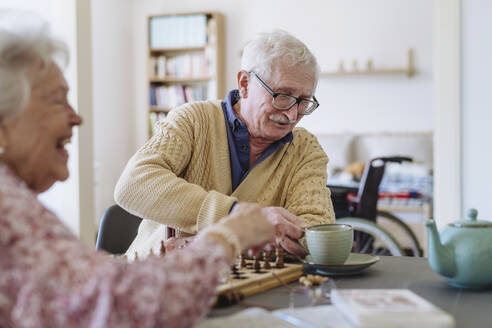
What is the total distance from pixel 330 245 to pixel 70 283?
66 centimetres

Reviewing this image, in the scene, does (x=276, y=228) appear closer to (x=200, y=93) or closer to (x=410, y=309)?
(x=410, y=309)

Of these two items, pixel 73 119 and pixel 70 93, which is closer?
pixel 73 119

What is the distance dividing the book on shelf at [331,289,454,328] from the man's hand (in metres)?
0.41

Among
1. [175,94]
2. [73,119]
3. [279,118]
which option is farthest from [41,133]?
[175,94]

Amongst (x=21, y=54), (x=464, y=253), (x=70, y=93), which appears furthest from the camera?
(x=70, y=93)

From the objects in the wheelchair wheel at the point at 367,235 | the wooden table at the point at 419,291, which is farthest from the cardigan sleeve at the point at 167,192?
the wheelchair wheel at the point at 367,235

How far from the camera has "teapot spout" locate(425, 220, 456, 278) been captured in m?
1.03

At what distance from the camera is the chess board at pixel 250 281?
0.95 metres

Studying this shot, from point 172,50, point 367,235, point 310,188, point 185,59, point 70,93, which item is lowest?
point 367,235

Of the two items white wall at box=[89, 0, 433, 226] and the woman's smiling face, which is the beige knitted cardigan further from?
white wall at box=[89, 0, 433, 226]

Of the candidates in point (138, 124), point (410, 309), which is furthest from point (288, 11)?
point (410, 309)

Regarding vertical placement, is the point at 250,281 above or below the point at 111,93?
below

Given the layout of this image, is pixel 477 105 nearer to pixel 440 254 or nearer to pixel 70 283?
pixel 440 254

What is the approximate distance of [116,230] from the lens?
170 centimetres
